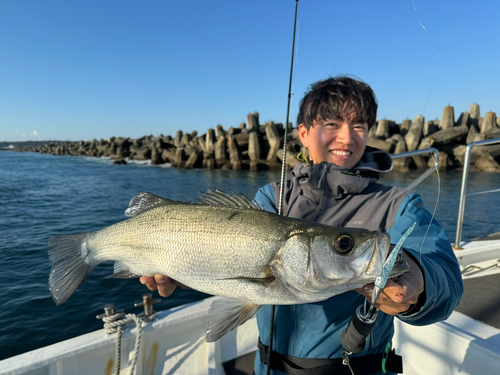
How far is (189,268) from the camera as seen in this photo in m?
1.83

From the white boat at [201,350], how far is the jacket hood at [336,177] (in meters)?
1.88

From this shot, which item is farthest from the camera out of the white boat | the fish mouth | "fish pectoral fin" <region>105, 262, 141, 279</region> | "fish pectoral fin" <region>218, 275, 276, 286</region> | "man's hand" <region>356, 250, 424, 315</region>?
the white boat

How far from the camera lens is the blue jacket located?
149 centimetres

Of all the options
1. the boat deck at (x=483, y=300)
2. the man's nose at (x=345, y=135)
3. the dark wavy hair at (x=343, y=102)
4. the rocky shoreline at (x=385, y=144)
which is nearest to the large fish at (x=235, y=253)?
the man's nose at (x=345, y=135)

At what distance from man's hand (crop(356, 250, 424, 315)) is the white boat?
6.59 feet

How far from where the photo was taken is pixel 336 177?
2008 mm

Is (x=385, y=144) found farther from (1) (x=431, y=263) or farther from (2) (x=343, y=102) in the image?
(1) (x=431, y=263)

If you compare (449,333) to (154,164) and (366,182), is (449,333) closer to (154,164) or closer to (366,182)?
(366,182)

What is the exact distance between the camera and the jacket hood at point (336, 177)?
1.98 meters

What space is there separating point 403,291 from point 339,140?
3.97 feet

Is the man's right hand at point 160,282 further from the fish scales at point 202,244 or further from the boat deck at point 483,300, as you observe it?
the boat deck at point 483,300

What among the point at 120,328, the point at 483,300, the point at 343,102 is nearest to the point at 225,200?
the point at 343,102

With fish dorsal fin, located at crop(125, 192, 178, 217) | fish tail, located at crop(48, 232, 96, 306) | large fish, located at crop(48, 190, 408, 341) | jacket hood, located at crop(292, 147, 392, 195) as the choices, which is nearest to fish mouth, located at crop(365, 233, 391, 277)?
large fish, located at crop(48, 190, 408, 341)

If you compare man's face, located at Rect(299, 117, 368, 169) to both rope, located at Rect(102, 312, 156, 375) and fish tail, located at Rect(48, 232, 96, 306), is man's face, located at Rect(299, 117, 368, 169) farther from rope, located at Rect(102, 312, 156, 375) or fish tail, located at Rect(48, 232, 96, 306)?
rope, located at Rect(102, 312, 156, 375)
